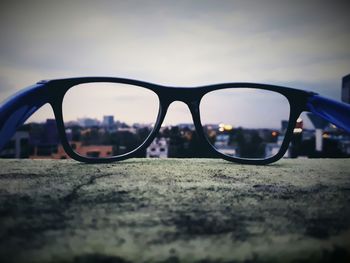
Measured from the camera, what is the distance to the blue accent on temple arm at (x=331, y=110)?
958 mm

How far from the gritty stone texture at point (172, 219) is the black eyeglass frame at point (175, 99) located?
41 cm

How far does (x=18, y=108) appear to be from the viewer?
87 cm

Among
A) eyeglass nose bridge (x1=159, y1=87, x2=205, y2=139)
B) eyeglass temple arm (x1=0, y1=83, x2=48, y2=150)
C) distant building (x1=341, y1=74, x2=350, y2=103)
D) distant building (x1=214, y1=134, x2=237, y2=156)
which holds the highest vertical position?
distant building (x1=341, y1=74, x2=350, y2=103)

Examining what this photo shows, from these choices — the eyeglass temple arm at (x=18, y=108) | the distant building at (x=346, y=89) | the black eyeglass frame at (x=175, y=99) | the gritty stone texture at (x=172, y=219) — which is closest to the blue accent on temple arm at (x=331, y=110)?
the black eyeglass frame at (x=175, y=99)

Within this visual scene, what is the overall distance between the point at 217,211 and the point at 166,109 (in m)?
0.84

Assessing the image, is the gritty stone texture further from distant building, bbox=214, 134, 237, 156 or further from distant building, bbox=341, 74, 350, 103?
distant building, bbox=341, 74, 350, 103

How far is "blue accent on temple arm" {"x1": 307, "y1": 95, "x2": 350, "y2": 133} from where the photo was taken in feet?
3.14

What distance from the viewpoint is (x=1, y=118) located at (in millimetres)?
795

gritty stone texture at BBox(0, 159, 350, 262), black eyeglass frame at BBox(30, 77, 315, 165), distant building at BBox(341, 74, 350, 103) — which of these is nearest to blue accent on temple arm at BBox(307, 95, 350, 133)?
black eyeglass frame at BBox(30, 77, 315, 165)

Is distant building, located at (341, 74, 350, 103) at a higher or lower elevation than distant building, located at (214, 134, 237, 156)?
higher

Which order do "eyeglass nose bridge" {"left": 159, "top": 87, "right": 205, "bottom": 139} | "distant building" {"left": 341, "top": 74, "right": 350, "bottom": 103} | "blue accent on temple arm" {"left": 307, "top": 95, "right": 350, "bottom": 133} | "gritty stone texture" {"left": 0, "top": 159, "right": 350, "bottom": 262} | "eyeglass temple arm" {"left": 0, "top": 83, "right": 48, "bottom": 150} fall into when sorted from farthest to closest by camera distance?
"distant building" {"left": 341, "top": 74, "right": 350, "bottom": 103}, "eyeglass nose bridge" {"left": 159, "top": 87, "right": 205, "bottom": 139}, "blue accent on temple arm" {"left": 307, "top": 95, "right": 350, "bottom": 133}, "eyeglass temple arm" {"left": 0, "top": 83, "right": 48, "bottom": 150}, "gritty stone texture" {"left": 0, "top": 159, "right": 350, "bottom": 262}

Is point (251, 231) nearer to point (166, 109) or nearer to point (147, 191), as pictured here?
point (147, 191)

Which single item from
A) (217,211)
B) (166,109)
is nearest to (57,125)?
(166,109)

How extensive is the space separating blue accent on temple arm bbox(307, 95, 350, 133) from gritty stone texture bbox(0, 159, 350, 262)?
0.36 m
